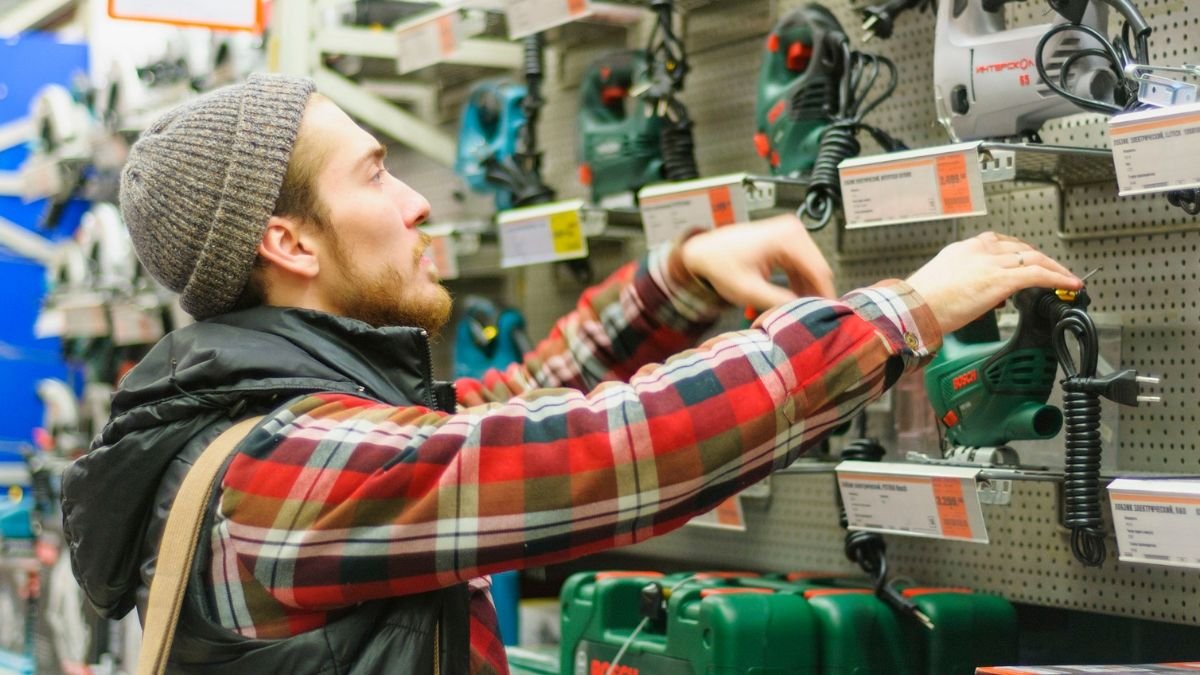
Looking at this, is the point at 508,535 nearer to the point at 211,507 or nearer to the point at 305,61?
the point at 211,507

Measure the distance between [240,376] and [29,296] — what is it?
14.7ft

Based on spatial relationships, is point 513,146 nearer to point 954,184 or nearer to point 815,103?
point 815,103

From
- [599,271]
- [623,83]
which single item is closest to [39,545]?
[599,271]

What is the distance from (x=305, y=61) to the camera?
12.5 feet

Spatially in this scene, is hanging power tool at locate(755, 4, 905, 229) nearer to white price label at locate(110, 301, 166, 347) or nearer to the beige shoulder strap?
the beige shoulder strap

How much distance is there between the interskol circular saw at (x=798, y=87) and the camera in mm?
2629

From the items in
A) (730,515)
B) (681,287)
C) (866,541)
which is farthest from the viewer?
(730,515)

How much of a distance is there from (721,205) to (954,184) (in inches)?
22.7

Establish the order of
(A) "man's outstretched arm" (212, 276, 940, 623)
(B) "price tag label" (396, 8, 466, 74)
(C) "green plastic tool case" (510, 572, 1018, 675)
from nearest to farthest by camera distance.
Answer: (A) "man's outstretched arm" (212, 276, 940, 623), (C) "green plastic tool case" (510, 572, 1018, 675), (B) "price tag label" (396, 8, 466, 74)

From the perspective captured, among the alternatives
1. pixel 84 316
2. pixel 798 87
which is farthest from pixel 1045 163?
pixel 84 316

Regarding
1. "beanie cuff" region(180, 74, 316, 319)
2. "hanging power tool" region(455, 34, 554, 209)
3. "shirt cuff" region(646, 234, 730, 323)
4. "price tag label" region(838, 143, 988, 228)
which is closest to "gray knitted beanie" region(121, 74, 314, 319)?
"beanie cuff" region(180, 74, 316, 319)

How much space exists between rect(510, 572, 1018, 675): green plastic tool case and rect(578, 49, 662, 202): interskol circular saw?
1.00 meters

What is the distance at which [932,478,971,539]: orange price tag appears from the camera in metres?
2.18

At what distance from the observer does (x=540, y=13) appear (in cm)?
321
